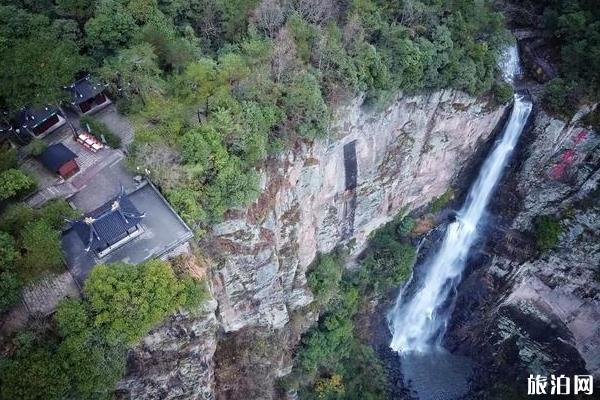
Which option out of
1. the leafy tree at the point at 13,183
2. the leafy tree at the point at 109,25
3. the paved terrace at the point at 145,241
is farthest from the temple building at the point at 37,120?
the paved terrace at the point at 145,241

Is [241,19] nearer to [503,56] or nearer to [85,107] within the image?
[85,107]

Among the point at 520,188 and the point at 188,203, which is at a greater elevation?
the point at 188,203

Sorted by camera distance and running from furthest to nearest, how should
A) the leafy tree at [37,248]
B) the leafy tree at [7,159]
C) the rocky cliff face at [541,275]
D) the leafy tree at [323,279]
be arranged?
1. the rocky cliff face at [541,275]
2. the leafy tree at [323,279]
3. the leafy tree at [7,159]
4. the leafy tree at [37,248]

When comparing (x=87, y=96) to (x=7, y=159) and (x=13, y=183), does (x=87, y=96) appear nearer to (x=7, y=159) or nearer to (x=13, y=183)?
(x=7, y=159)

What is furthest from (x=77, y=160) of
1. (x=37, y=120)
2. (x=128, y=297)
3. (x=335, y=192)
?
(x=335, y=192)

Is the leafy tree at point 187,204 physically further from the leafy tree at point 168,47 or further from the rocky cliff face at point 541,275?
the rocky cliff face at point 541,275

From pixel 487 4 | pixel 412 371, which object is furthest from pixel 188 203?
pixel 487 4

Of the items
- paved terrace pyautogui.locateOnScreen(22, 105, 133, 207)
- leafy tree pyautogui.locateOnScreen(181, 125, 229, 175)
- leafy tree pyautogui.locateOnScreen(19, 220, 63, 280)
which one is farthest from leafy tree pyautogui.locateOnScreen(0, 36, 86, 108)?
leafy tree pyautogui.locateOnScreen(181, 125, 229, 175)
